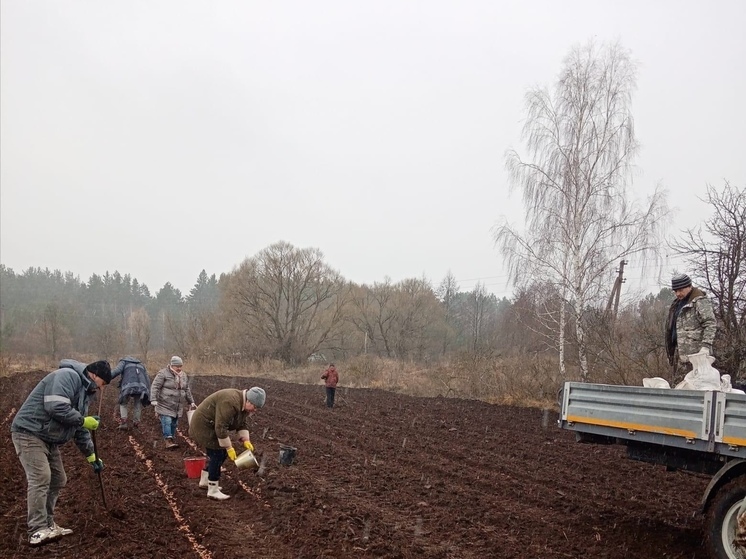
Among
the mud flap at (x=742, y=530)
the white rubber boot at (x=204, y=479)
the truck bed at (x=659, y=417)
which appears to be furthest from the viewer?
the white rubber boot at (x=204, y=479)

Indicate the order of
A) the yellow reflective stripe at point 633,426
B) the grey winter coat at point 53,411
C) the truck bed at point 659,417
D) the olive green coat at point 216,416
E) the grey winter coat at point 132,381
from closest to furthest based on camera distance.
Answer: the truck bed at point 659,417
the yellow reflective stripe at point 633,426
the grey winter coat at point 53,411
the olive green coat at point 216,416
the grey winter coat at point 132,381

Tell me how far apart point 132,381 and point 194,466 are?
4221mm

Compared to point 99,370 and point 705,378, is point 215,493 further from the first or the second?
point 705,378

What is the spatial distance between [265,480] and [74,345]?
163ft

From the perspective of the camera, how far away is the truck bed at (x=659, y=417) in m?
4.17

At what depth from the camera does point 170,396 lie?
1019 centimetres

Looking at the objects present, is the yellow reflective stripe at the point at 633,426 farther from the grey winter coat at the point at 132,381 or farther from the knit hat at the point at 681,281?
the grey winter coat at the point at 132,381

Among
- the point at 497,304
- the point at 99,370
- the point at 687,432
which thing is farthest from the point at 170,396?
the point at 497,304

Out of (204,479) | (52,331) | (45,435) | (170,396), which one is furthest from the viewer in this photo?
(52,331)

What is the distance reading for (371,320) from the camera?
51812 millimetres

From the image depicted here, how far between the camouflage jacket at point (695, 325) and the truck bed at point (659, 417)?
0.93 meters

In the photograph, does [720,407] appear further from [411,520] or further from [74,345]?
[74,345]

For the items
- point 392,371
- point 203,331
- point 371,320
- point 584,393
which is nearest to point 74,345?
point 203,331

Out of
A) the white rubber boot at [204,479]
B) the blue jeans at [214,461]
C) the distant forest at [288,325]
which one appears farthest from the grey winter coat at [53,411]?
the distant forest at [288,325]
